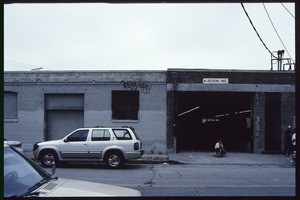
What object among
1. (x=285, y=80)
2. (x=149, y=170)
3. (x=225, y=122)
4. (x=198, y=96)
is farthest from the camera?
(x=225, y=122)

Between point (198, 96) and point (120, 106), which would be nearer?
point (120, 106)

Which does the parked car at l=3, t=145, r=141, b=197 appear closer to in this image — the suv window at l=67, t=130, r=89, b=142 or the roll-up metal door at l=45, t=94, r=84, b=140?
the suv window at l=67, t=130, r=89, b=142

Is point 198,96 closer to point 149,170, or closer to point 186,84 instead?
point 186,84

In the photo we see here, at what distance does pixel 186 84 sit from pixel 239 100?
650 cm

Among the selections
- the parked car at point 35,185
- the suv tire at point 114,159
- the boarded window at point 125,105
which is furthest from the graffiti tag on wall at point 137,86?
the parked car at point 35,185

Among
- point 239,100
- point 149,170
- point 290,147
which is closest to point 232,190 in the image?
point 149,170

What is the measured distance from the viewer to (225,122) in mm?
43000

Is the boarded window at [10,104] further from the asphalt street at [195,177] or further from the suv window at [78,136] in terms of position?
the suv window at [78,136]

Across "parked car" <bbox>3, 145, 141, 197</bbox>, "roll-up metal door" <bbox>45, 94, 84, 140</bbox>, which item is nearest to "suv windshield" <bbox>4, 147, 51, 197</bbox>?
"parked car" <bbox>3, 145, 141, 197</bbox>

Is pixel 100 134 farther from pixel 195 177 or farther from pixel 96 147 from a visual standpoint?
pixel 195 177

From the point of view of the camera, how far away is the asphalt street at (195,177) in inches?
416

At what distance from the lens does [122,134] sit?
16.2 m

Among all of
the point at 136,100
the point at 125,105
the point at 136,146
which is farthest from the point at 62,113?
the point at 136,146

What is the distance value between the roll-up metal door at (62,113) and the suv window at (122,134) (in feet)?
24.0
